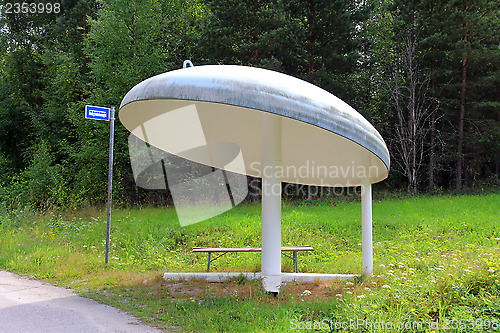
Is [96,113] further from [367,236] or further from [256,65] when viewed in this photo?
[256,65]

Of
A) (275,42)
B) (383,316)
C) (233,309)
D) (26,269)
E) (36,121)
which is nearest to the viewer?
(383,316)

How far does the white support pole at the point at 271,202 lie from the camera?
6.01 metres

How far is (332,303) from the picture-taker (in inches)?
194

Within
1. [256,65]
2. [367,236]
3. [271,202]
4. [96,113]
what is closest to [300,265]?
[367,236]

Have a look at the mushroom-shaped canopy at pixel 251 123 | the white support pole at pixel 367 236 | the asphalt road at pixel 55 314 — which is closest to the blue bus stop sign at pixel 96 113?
the mushroom-shaped canopy at pixel 251 123

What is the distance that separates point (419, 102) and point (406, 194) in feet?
16.2

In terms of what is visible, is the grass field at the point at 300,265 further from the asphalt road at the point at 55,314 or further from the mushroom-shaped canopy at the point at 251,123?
→ the mushroom-shaped canopy at the point at 251,123

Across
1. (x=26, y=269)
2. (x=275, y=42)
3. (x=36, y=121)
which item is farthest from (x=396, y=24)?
(x=26, y=269)

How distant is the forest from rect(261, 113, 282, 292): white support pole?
10.9 m

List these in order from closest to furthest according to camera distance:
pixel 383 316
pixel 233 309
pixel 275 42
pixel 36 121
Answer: pixel 383 316 < pixel 233 309 < pixel 275 42 < pixel 36 121

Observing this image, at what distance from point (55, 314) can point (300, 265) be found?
4.53m

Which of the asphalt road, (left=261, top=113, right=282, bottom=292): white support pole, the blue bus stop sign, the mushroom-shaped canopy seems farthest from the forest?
(left=261, top=113, right=282, bottom=292): white support pole

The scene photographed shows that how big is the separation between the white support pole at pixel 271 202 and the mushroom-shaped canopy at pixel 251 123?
138 millimetres

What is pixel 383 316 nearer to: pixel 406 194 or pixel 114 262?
pixel 114 262
